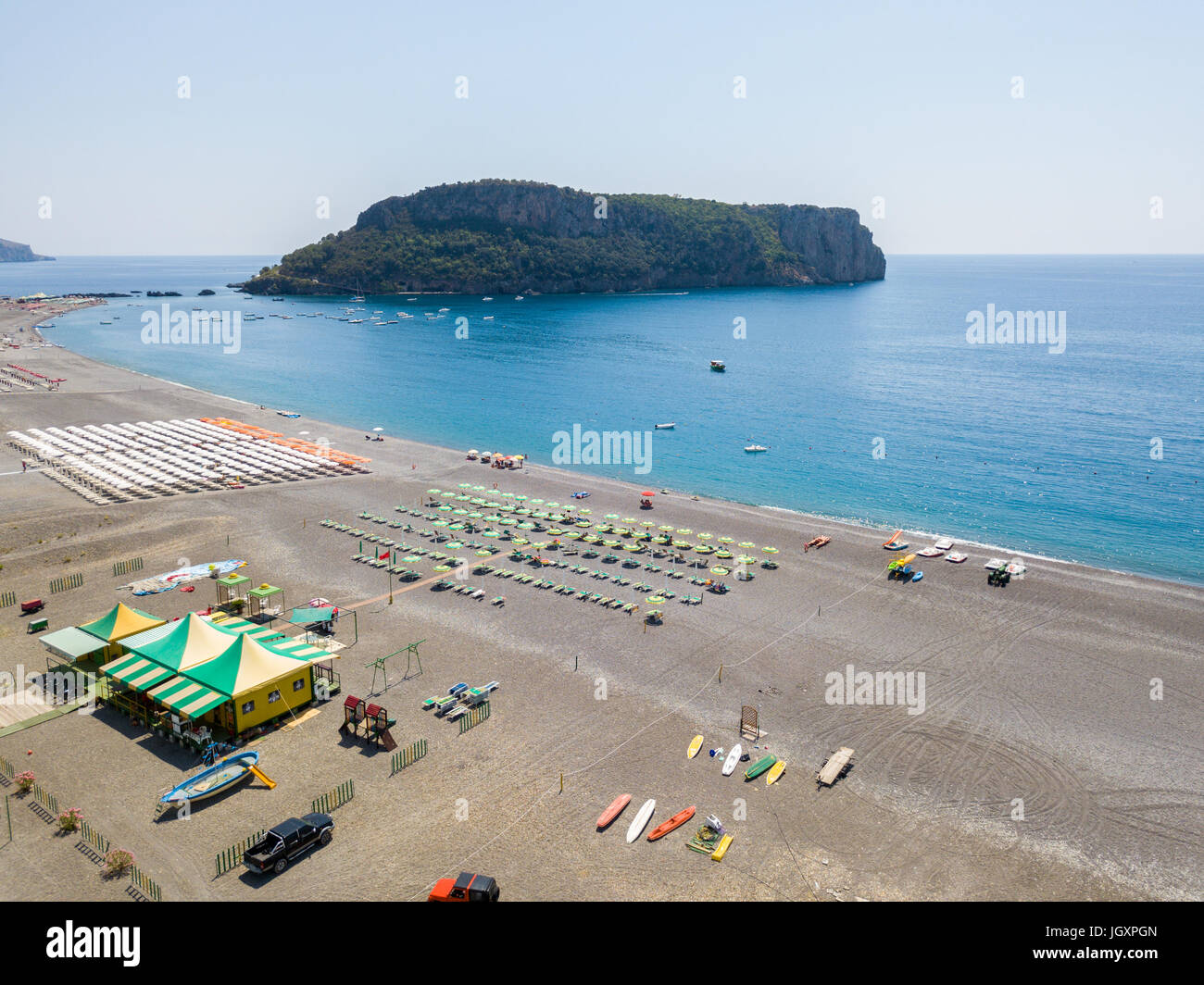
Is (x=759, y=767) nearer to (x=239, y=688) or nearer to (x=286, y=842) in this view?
(x=286, y=842)

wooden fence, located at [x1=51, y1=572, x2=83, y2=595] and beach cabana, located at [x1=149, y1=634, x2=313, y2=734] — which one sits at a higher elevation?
wooden fence, located at [x1=51, y1=572, x2=83, y2=595]

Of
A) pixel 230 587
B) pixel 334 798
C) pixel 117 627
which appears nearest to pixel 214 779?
pixel 334 798

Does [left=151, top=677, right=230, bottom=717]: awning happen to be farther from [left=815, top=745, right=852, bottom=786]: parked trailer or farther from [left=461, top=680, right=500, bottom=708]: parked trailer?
[left=815, top=745, right=852, bottom=786]: parked trailer

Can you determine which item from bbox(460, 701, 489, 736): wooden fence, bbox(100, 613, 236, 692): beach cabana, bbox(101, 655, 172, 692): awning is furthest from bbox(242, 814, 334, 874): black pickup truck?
bbox(101, 655, 172, 692): awning

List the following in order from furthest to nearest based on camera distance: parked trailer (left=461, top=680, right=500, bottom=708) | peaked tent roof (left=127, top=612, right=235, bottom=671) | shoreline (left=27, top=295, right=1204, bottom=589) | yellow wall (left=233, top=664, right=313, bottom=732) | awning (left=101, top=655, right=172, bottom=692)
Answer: shoreline (left=27, top=295, right=1204, bottom=589)
parked trailer (left=461, top=680, right=500, bottom=708)
peaked tent roof (left=127, top=612, right=235, bottom=671)
awning (left=101, top=655, right=172, bottom=692)
yellow wall (left=233, top=664, right=313, bottom=732)

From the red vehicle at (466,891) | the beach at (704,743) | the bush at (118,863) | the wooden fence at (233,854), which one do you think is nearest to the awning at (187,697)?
the beach at (704,743)
